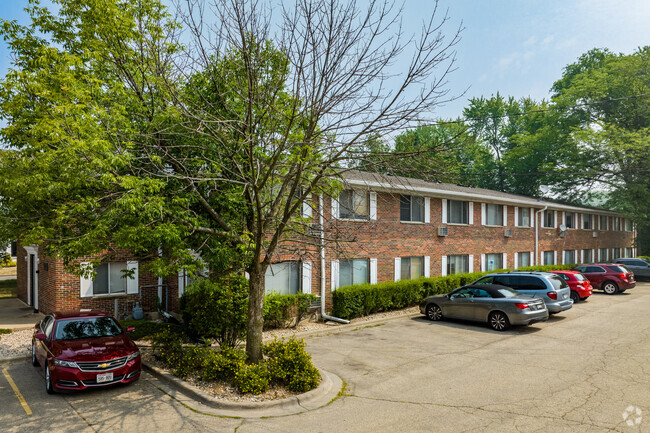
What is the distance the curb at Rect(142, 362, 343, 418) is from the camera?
7.21m

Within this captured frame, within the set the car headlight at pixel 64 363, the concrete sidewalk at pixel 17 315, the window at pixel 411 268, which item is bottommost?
the concrete sidewalk at pixel 17 315

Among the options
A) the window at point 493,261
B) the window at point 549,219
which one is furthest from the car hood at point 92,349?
the window at point 549,219

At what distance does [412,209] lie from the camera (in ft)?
64.2

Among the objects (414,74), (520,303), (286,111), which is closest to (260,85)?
(286,111)

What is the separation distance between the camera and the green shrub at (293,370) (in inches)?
316

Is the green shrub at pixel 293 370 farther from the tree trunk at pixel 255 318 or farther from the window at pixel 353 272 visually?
the window at pixel 353 272

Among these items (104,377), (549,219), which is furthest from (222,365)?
(549,219)

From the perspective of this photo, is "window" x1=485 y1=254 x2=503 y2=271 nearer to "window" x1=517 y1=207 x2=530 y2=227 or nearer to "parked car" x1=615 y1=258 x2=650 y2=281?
"window" x1=517 y1=207 x2=530 y2=227

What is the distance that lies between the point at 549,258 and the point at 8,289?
1430 inches

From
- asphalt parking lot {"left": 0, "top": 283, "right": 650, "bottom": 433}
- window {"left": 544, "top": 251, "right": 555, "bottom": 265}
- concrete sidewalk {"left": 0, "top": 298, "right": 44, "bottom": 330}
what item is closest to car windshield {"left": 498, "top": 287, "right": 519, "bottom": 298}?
asphalt parking lot {"left": 0, "top": 283, "right": 650, "bottom": 433}

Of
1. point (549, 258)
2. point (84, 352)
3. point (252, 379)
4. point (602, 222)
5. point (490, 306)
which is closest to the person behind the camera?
point (252, 379)

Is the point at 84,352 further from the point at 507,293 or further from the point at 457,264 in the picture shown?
the point at 457,264

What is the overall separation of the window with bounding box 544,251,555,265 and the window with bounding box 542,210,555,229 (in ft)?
6.34

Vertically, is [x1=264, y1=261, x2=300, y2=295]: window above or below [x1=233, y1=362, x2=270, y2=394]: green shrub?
above
